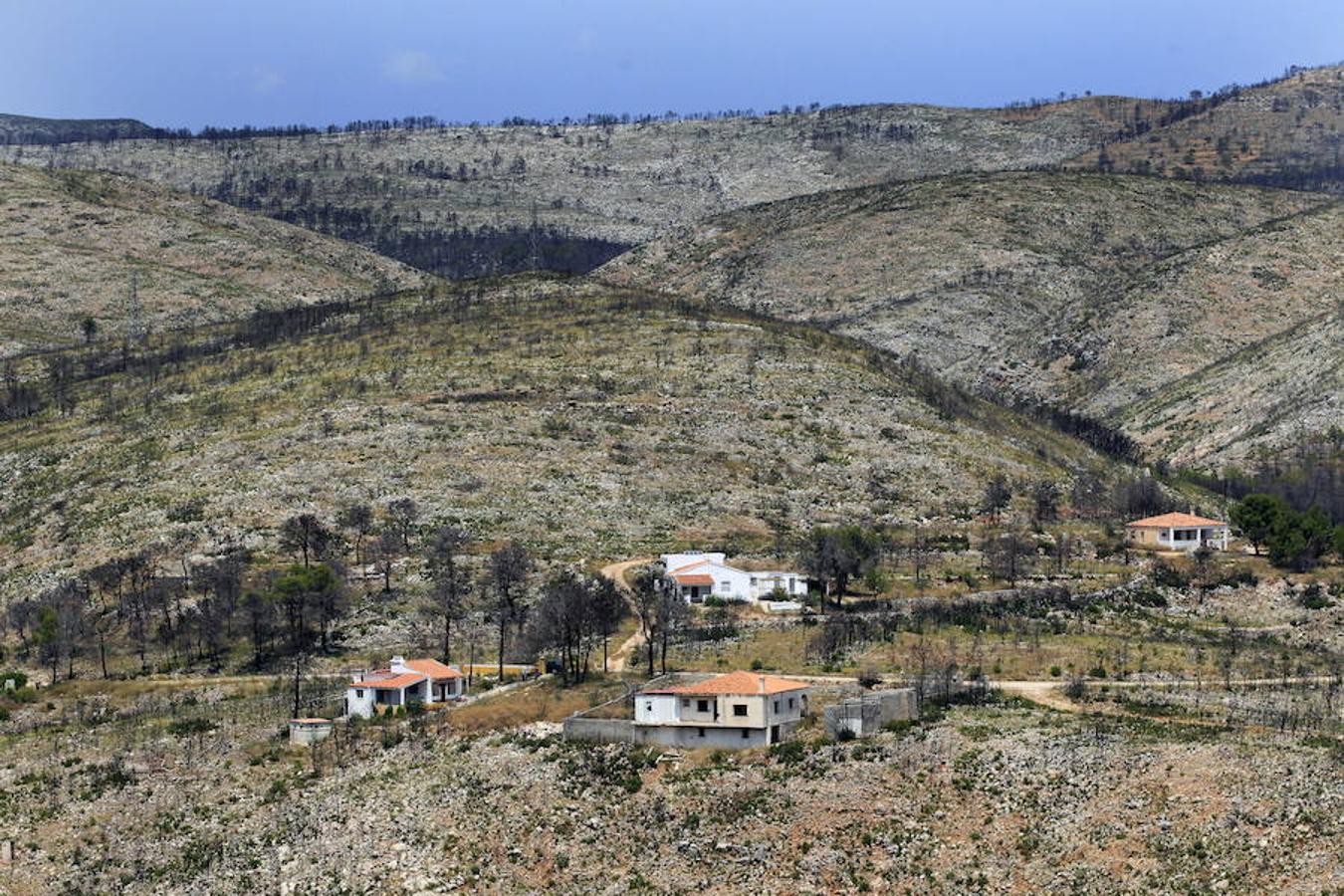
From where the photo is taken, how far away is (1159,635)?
88938 mm

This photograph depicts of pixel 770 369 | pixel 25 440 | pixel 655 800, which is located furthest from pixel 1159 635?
pixel 25 440

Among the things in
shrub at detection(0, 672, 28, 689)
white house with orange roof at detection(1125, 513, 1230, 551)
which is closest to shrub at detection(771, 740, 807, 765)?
shrub at detection(0, 672, 28, 689)

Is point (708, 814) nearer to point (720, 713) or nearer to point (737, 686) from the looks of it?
point (720, 713)

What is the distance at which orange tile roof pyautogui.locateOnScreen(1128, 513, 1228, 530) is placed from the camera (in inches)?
4518

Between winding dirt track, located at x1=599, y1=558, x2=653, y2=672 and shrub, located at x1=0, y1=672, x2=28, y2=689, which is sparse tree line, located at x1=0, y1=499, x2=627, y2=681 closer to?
winding dirt track, located at x1=599, y1=558, x2=653, y2=672

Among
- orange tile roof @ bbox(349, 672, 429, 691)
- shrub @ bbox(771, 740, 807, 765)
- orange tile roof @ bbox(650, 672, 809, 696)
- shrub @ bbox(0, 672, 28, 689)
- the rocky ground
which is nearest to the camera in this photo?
the rocky ground

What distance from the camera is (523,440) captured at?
13200 cm

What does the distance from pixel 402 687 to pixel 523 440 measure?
5662cm

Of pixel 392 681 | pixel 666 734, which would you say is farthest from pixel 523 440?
pixel 666 734

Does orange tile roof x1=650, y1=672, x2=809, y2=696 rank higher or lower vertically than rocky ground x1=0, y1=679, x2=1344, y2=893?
higher

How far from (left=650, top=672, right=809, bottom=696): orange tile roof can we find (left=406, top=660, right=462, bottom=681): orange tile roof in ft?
41.0

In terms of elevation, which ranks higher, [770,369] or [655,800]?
[770,369]

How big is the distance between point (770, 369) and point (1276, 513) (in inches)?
2277

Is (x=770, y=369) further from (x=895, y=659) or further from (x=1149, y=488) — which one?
(x=895, y=659)
